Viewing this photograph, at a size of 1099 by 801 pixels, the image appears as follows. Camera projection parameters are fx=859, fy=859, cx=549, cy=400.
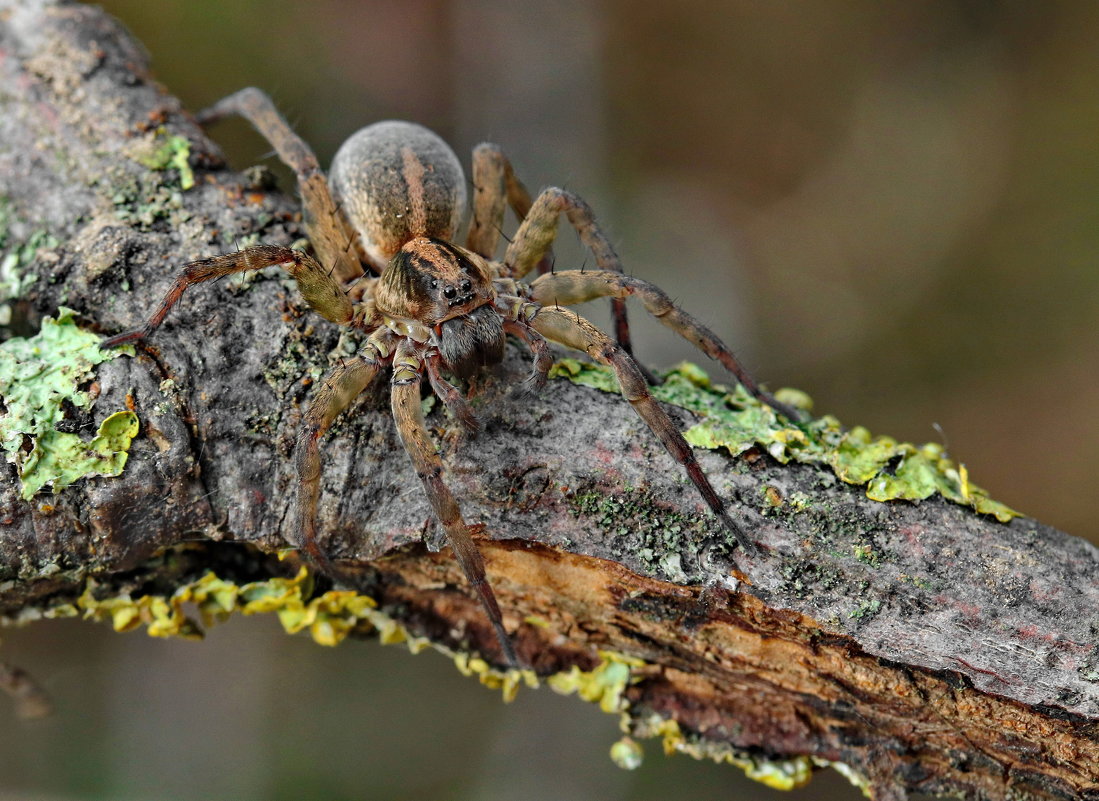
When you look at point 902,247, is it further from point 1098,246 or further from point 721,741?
point 721,741

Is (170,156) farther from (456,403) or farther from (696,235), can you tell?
(696,235)

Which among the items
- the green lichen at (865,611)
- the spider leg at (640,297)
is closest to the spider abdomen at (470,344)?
the spider leg at (640,297)

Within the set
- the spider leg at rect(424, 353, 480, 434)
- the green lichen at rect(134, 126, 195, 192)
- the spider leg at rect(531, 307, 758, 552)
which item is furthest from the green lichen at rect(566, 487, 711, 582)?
the green lichen at rect(134, 126, 195, 192)

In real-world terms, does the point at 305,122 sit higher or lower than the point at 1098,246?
lower

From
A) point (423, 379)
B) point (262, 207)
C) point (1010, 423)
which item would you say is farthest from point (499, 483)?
point (1010, 423)

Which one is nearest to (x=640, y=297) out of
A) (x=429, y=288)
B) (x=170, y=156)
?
(x=429, y=288)

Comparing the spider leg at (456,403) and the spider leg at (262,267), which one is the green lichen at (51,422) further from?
the spider leg at (456,403)
